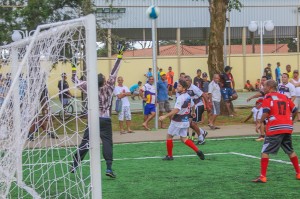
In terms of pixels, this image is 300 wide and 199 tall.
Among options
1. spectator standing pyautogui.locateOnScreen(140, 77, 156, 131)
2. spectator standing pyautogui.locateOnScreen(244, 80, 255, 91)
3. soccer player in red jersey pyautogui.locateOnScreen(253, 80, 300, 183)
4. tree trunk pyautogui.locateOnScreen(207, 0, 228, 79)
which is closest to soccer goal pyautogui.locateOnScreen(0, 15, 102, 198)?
soccer player in red jersey pyautogui.locateOnScreen(253, 80, 300, 183)

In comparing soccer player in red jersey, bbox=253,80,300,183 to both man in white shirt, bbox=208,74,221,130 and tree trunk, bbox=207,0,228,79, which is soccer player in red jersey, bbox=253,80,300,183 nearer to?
man in white shirt, bbox=208,74,221,130

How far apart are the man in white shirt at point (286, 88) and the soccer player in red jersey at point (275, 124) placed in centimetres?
746

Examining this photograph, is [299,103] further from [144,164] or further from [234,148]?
[144,164]

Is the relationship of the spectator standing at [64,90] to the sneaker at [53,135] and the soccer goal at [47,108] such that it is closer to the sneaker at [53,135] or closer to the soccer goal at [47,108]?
the soccer goal at [47,108]

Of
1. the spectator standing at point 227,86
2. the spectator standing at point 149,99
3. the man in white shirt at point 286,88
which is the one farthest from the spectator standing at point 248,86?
the spectator standing at point 149,99

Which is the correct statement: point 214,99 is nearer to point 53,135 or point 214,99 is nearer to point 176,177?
point 176,177

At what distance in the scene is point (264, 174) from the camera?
32.2 feet

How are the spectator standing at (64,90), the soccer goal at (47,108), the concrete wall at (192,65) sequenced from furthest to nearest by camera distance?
1. the concrete wall at (192,65)
2. the spectator standing at (64,90)
3. the soccer goal at (47,108)

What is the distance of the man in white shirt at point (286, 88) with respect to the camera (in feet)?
57.9

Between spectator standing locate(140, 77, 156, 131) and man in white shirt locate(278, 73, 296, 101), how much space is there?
397cm

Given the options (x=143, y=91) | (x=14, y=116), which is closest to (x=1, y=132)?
(x=14, y=116)

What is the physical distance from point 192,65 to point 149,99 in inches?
718

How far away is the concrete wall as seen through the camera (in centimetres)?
3566

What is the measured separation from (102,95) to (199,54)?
27135 mm
